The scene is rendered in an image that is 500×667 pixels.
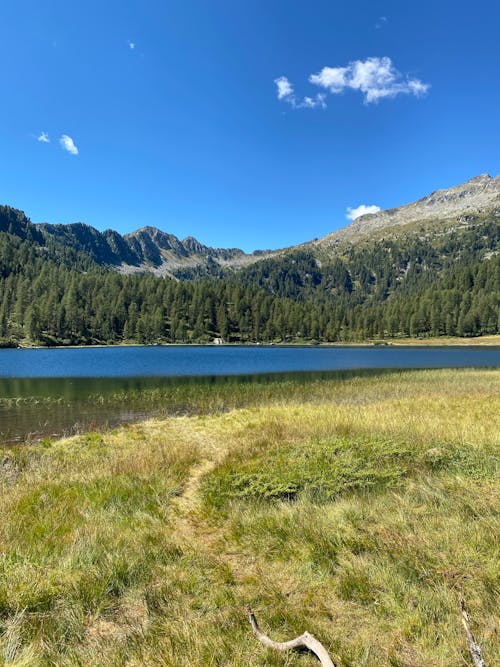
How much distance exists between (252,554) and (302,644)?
112 inches

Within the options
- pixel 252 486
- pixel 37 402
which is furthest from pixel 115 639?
pixel 37 402

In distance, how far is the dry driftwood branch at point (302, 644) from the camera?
12.4 ft

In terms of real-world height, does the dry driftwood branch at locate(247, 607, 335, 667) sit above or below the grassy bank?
above

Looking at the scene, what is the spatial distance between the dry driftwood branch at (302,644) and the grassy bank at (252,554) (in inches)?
4.0

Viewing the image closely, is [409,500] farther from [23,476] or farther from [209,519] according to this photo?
[23,476]

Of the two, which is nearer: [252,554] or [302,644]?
[302,644]

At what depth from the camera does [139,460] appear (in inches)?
518

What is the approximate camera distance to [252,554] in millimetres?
6895

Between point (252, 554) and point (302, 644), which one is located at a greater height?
point (302, 644)

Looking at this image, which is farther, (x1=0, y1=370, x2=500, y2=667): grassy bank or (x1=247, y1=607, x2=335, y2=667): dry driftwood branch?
(x1=0, y1=370, x2=500, y2=667): grassy bank

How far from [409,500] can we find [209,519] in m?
4.52

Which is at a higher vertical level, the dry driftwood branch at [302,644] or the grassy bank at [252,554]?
the dry driftwood branch at [302,644]

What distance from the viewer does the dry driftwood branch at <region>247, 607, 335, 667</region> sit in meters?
3.78

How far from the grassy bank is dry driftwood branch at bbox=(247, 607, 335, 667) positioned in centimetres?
10
